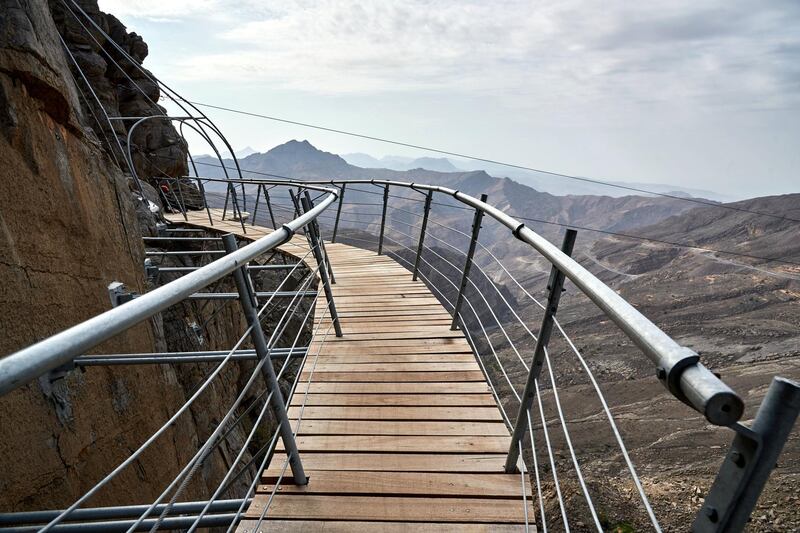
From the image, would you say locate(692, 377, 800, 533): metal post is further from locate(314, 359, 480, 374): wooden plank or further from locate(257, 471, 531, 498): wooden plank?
locate(314, 359, 480, 374): wooden plank

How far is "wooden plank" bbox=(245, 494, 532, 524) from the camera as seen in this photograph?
2.06m

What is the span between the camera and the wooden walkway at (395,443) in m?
2.08

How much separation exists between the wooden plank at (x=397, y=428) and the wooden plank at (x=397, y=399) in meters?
0.23

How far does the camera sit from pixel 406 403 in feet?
10.2

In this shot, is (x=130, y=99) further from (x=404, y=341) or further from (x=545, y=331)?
(x=545, y=331)

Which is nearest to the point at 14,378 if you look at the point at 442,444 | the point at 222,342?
the point at 442,444

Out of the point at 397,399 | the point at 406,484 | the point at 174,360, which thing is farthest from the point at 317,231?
the point at 406,484

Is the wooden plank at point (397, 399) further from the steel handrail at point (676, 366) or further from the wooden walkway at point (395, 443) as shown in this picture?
the steel handrail at point (676, 366)

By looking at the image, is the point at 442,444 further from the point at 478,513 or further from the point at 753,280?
the point at 753,280

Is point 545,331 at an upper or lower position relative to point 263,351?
upper

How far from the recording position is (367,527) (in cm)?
201

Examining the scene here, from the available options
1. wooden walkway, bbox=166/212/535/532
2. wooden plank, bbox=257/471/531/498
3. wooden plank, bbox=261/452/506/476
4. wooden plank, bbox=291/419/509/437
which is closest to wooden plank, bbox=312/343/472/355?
wooden walkway, bbox=166/212/535/532

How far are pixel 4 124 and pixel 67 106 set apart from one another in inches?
35.9

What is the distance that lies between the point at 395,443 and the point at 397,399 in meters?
0.53
